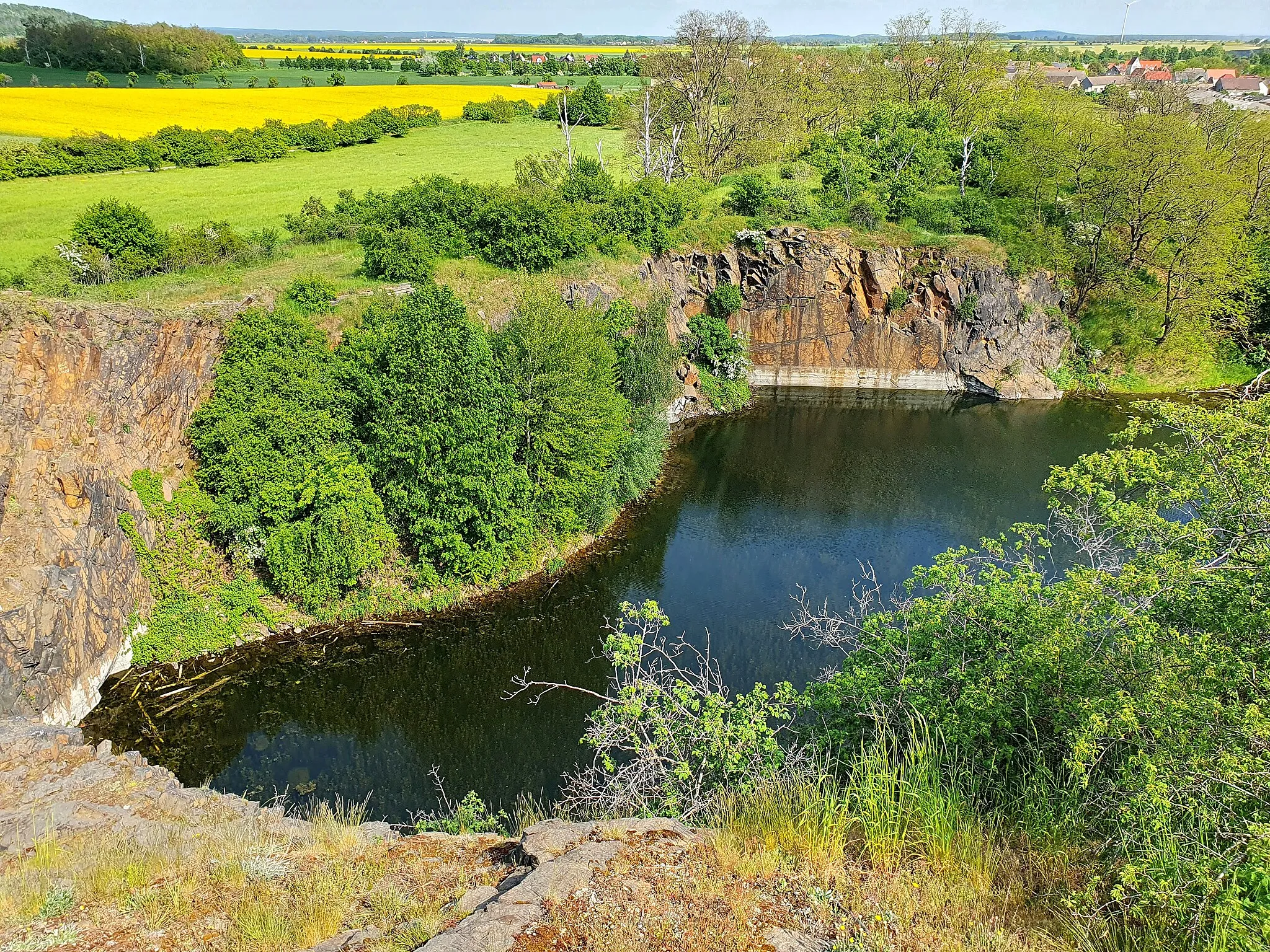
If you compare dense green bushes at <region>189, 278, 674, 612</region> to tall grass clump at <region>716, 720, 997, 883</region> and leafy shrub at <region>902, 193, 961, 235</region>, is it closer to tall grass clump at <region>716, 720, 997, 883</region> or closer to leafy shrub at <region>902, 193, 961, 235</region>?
tall grass clump at <region>716, 720, 997, 883</region>

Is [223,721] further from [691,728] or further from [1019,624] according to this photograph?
[1019,624]

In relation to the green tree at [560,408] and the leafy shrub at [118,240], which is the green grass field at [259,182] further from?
the green tree at [560,408]

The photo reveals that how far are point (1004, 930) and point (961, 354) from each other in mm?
41022

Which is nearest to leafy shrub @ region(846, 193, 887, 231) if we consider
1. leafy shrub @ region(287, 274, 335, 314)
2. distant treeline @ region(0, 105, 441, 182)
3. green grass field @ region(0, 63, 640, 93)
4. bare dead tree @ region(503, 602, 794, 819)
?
leafy shrub @ region(287, 274, 335, 314)

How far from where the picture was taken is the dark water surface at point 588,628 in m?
17.4

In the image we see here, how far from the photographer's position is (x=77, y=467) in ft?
62.6

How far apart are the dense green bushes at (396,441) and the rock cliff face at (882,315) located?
1896 centimetres

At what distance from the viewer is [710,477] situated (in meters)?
32.2

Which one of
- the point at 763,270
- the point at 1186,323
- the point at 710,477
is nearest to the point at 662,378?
the point at 710,477

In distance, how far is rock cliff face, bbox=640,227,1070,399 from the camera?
41.6 m

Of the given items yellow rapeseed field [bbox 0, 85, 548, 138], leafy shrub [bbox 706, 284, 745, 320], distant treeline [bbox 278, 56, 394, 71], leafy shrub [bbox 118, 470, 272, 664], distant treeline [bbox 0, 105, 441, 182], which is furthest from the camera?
distant treeline [bbox 278, 56, 394, 71]

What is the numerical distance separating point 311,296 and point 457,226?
28.0ft

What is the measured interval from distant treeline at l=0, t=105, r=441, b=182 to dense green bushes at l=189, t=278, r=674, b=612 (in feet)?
77.7

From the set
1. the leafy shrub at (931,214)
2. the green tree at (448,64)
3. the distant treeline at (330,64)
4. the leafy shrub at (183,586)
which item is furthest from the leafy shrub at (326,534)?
the green tree at (448,64)
